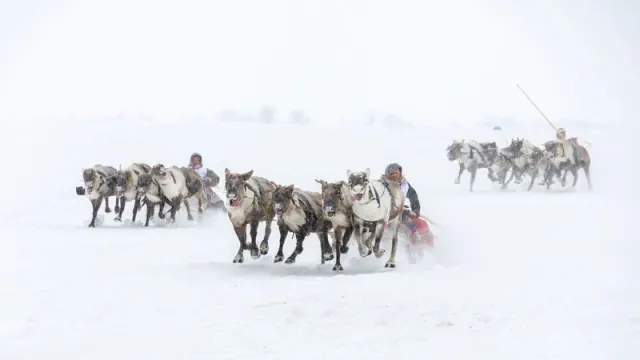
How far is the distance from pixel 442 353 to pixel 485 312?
137cm

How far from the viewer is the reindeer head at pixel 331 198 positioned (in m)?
11.6

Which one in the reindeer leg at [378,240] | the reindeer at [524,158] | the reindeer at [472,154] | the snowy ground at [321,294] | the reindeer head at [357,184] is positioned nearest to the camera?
the snowy ground at [321,294]

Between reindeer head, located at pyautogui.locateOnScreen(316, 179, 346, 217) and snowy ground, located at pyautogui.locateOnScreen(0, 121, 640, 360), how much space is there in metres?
0.86

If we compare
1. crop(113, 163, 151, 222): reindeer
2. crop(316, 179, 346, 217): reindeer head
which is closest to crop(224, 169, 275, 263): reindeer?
crop(316, 179, 346, 217): reindeer head

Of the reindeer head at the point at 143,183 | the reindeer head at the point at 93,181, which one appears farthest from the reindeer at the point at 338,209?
the reindeer head at the point at 93,181

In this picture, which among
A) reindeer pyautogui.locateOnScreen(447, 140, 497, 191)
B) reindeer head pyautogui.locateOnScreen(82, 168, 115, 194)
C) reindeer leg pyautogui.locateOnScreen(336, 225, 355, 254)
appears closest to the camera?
reindeer leg pyautogui.locateOnScreen(336, 225, 355, 254)

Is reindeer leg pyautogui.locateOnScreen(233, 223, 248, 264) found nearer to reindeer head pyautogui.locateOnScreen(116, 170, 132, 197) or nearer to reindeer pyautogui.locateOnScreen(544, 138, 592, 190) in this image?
reindeer head pyautogui.locateOnScreen(116, 170, 132, 197)

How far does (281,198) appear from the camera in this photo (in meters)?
11.9

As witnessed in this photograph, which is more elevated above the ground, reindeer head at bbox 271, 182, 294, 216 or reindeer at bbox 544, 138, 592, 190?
reindeer at bbox 544, 138, 592, 190

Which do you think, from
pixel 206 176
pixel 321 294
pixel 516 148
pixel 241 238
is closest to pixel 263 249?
pixel 241 238

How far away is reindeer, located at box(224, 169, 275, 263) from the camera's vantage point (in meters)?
12.2

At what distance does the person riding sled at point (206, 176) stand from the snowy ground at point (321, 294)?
75cm

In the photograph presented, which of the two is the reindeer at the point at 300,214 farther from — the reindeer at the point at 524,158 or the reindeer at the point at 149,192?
the reindeer at the point at 524,158

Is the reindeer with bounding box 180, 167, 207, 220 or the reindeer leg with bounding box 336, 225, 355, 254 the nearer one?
the reindeer leg with bounding box 336, 225, 355, 254
